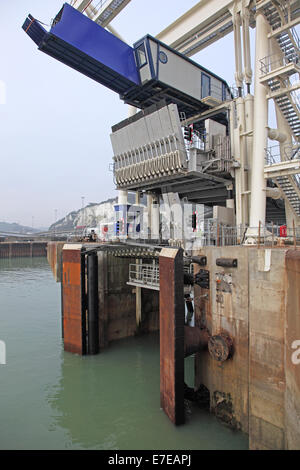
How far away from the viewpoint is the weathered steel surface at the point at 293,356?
7.88m

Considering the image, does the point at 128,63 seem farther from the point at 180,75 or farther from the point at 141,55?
the point at 180,75

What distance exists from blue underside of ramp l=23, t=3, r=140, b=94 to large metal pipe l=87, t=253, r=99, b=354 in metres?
16.8

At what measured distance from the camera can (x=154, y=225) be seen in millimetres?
32406

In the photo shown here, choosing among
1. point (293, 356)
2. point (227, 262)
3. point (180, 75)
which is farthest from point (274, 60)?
point (293, 356)

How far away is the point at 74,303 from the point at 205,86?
24.1m

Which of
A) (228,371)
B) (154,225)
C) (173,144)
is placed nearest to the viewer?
(228,371)

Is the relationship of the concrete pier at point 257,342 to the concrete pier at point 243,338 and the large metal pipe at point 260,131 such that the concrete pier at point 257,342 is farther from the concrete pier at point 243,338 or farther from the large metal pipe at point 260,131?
the large metal pipe at point 260,131

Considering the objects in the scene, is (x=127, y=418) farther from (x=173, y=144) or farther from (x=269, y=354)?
(x=173, y=144)

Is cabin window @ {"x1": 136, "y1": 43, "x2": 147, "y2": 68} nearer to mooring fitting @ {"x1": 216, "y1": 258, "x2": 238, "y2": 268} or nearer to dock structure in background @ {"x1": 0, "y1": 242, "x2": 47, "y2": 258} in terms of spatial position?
mooring fitting @ {"x1": 216, "y1": 258, "x2": 238, "y2": 268}

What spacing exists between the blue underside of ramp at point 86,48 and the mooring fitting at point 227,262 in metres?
21.0
